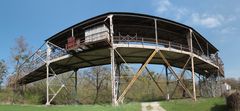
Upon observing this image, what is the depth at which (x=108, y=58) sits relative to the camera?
116 feet

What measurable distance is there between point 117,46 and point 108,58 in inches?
246

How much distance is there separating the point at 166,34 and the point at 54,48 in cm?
1336

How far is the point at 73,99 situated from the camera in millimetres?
40781

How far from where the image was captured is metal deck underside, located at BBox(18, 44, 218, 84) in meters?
31.6

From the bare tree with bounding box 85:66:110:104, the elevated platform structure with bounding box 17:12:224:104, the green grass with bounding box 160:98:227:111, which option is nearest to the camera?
the green grass with bounding box 160:98:227:111

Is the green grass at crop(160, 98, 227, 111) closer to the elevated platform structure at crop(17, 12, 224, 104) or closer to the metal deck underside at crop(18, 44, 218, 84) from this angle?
the elevated platform structure at crop(17, 12, 224, 104)

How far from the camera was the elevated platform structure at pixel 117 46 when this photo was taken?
2990 cm

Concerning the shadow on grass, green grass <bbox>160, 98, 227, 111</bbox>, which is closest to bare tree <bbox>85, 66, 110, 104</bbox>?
green grass <bbox>160, 98, 227, 111</bbox>

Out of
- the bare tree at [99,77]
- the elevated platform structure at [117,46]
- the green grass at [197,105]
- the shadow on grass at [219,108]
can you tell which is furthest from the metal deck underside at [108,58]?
the bare tree at [99,77]

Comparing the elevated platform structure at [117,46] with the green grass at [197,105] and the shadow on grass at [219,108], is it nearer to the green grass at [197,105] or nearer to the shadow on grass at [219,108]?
the green grass at [197,105]

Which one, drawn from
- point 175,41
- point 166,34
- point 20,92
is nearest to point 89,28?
point 166,34

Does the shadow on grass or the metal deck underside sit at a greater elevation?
the metal deck underside

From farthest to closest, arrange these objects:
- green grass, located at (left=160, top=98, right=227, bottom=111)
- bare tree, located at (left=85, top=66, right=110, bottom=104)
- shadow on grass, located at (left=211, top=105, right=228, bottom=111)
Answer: bare tree, located at (left=85, top=66, right=110, bottom=104), green grass, located at (left=160, top=98, right=227, bottom=111), shadow on grass, located at (left=211, top=105, right=228, bottom=111)

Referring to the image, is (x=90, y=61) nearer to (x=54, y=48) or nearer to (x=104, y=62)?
(x=104, y=62)
